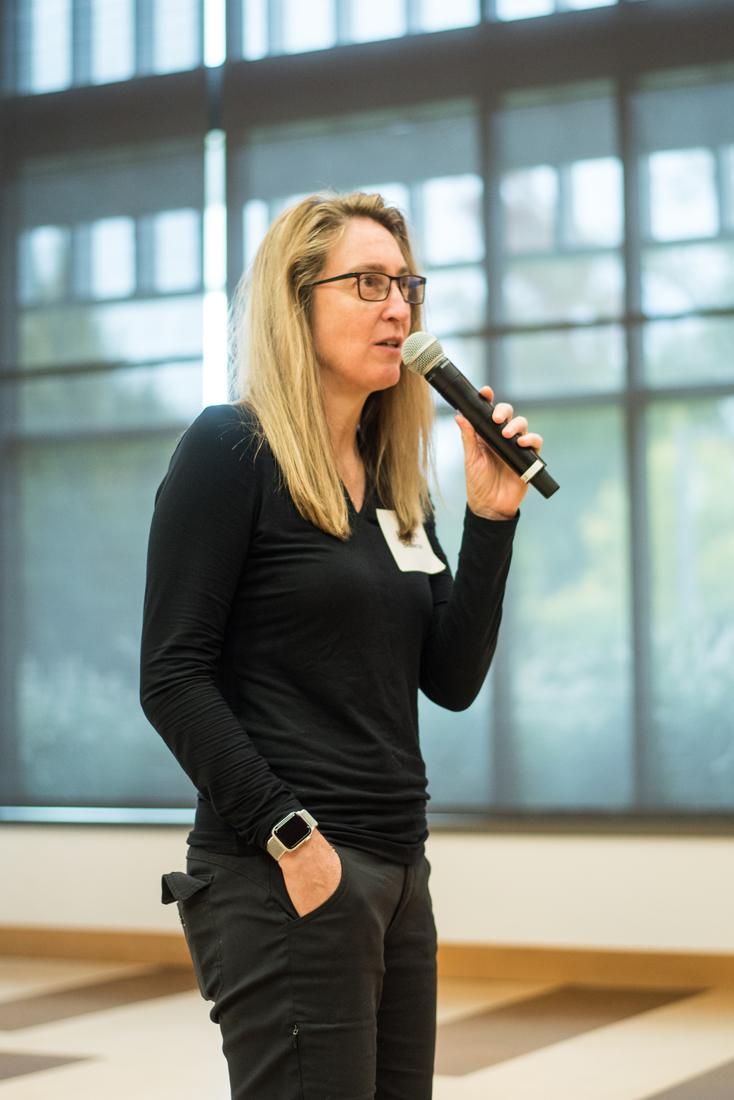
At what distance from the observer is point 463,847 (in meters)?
4.77

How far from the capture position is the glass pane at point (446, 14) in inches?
209

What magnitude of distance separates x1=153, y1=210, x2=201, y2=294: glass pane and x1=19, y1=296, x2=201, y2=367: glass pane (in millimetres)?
84

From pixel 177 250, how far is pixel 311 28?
1.10 m

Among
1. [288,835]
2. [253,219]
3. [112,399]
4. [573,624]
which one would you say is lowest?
[288,835]

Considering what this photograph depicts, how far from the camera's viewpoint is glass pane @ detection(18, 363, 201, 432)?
5.65 metres

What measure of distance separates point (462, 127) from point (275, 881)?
14.7ft

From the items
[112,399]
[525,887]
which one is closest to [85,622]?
[112,399]

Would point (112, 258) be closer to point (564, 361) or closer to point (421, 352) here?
point (564, 361)

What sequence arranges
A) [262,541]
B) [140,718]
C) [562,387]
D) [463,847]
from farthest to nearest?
[140,718] < [562,387] < [463,847] < [262,541]

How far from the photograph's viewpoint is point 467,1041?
3.88 meters

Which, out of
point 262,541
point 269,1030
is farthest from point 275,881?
point 262,541

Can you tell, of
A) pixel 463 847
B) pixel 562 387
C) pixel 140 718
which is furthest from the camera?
pixel 140 718

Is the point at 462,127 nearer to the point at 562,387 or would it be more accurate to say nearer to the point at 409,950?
the point at 562,387

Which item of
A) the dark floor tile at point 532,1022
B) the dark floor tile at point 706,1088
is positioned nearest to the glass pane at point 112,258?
the dark floor tile at point 532,1022
